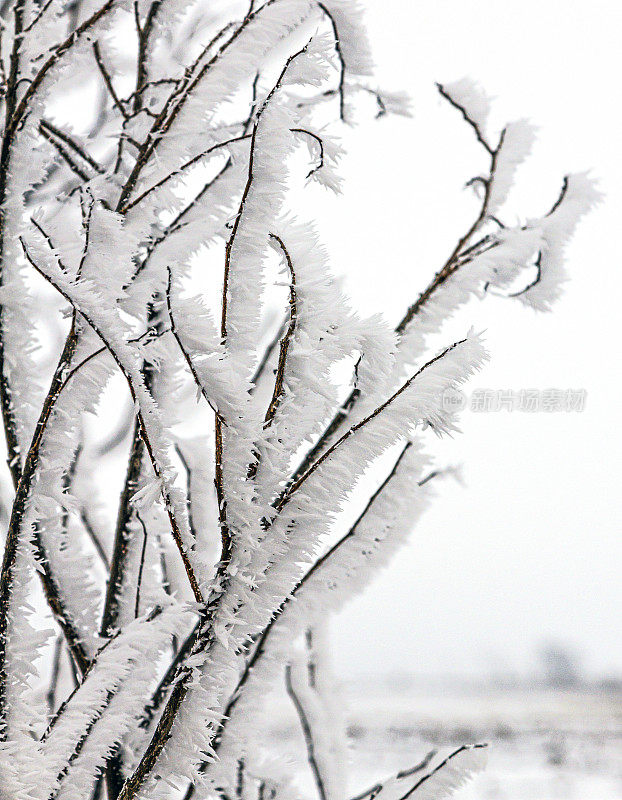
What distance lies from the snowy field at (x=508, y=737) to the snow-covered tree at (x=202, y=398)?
9.51ft

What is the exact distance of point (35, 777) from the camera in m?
0.49

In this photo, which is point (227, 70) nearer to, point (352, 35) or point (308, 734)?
point (352, 35)

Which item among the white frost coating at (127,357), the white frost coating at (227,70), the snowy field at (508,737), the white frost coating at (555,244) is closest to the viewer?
the white frost coating at (127,357)

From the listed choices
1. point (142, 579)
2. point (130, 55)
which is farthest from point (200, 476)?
point (130, 55)

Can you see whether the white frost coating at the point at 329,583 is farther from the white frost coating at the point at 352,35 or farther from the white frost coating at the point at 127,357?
the white frost coating at the point at 352,35

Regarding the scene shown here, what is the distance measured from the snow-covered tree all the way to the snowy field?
2897 mm

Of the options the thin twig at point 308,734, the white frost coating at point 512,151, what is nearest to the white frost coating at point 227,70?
the white frost coating at point 512,151

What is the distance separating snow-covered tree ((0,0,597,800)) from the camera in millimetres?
480

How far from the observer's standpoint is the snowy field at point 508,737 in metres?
7.12

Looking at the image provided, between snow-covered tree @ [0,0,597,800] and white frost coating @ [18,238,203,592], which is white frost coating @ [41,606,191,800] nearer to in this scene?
snow-covered tree @ [0,0,597,800]

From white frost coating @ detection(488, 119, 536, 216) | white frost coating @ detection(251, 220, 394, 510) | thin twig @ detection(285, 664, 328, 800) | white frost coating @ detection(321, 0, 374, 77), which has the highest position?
white frost coating @ detection(488, 119, 536, 216)

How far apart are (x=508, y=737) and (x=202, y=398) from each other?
1174 cm

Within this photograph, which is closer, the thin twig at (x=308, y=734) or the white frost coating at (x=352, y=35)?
the white frost coating at (x=352, y=35)

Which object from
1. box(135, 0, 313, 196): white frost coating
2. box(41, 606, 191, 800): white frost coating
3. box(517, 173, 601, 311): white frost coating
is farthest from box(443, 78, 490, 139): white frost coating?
box(41, 606, 191, 800): white frost coating
